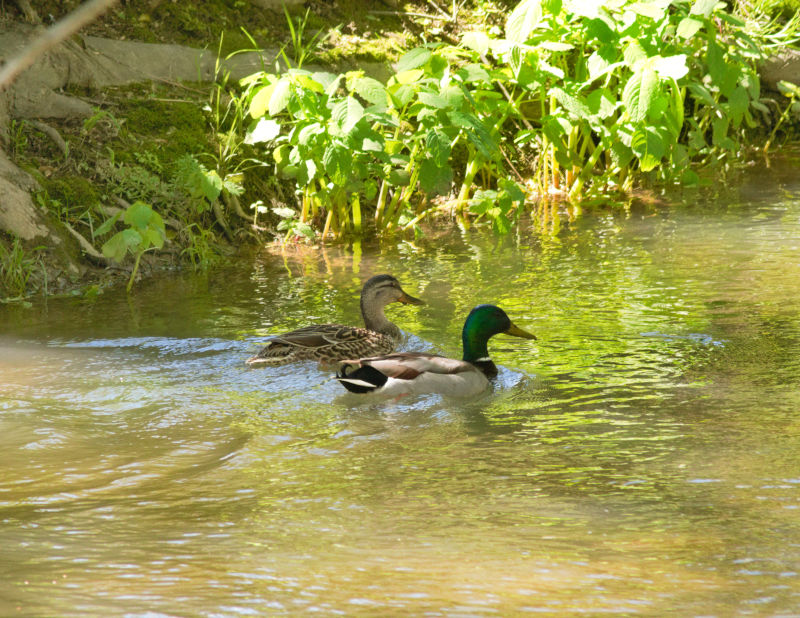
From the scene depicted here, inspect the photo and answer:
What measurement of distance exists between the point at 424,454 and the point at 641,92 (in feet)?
18.5

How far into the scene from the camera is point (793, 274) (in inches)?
299

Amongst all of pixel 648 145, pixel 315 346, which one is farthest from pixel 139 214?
pixel 648 145

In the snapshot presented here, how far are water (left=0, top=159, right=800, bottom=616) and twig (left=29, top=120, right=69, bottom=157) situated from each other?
74.3 inches

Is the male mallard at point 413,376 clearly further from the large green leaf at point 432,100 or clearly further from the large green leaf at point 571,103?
the large green leaf at point 571,103

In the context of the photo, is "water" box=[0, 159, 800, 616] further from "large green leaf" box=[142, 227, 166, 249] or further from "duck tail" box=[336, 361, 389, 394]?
"large green leaf" box=[142, 227, 166, 249]

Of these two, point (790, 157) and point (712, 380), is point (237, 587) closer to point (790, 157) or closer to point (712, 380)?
point (712, 380)

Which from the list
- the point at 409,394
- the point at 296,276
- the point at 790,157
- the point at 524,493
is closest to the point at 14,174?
the point at 296,276

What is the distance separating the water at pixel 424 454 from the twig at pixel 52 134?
1.89 m

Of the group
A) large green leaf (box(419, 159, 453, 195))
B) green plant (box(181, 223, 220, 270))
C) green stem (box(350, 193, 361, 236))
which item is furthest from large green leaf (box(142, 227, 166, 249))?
large green leaf (box(419, 159, 453, 195))

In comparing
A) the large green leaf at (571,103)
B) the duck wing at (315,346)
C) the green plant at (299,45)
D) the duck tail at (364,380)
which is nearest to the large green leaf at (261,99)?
the green plant at (299,45)

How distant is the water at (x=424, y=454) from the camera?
3.17 metres

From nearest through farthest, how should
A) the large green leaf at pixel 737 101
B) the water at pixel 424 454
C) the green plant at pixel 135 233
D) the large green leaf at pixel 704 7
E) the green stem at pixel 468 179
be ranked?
the water at pixel 424 454 → the green plant at pixel 135 233 → the large green leaf at pixel 704 7 → the green stem at pixel 468 179 → the large green leaf at pixel 737 101

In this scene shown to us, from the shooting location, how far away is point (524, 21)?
9.25 metres

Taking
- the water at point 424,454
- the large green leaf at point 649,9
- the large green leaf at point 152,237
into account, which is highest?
the large green leaf at point 649,9
